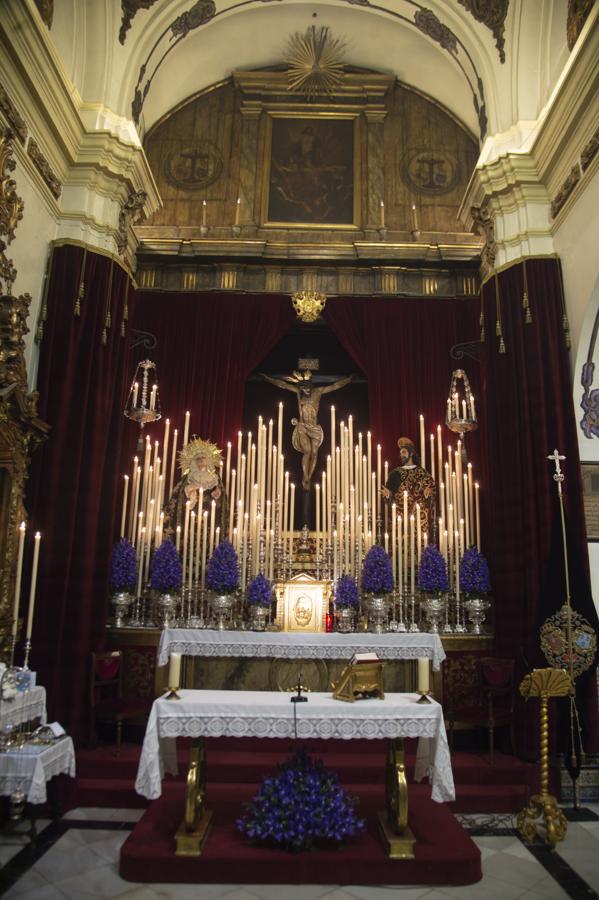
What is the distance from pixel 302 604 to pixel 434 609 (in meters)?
1.39

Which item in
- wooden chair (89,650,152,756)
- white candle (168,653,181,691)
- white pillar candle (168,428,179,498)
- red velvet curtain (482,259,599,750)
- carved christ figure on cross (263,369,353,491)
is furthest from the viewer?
carved christ figure on cross (263,369,353,491)

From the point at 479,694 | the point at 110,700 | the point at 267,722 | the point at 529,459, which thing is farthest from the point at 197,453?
the point at 267,722

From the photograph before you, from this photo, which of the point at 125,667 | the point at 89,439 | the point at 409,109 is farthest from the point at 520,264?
the point at 125,667

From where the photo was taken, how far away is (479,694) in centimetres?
656

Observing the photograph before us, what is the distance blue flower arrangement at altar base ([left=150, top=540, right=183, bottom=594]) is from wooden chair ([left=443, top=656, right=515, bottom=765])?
2.84 metres

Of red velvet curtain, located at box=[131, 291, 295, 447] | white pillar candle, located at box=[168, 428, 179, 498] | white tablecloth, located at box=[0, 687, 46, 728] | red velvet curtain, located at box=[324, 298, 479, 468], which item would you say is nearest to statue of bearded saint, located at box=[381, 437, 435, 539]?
red velvet curtain, located at box=[324, 298, 479, 468]

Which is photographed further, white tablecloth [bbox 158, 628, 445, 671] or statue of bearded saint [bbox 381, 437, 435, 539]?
statue of bearded saint [bbox 381, 437, 435, 539]

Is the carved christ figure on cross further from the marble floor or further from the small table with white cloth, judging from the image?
the marble floor

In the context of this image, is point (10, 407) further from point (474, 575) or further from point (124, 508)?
point (474, 575)

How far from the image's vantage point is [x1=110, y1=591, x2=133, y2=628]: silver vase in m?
6.72

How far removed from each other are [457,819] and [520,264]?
531cm

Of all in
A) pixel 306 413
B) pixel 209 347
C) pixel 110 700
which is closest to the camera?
pixel 110 700

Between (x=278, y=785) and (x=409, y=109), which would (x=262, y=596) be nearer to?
(x=278, y=785)

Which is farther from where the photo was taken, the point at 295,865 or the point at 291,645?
the point at 291,645
